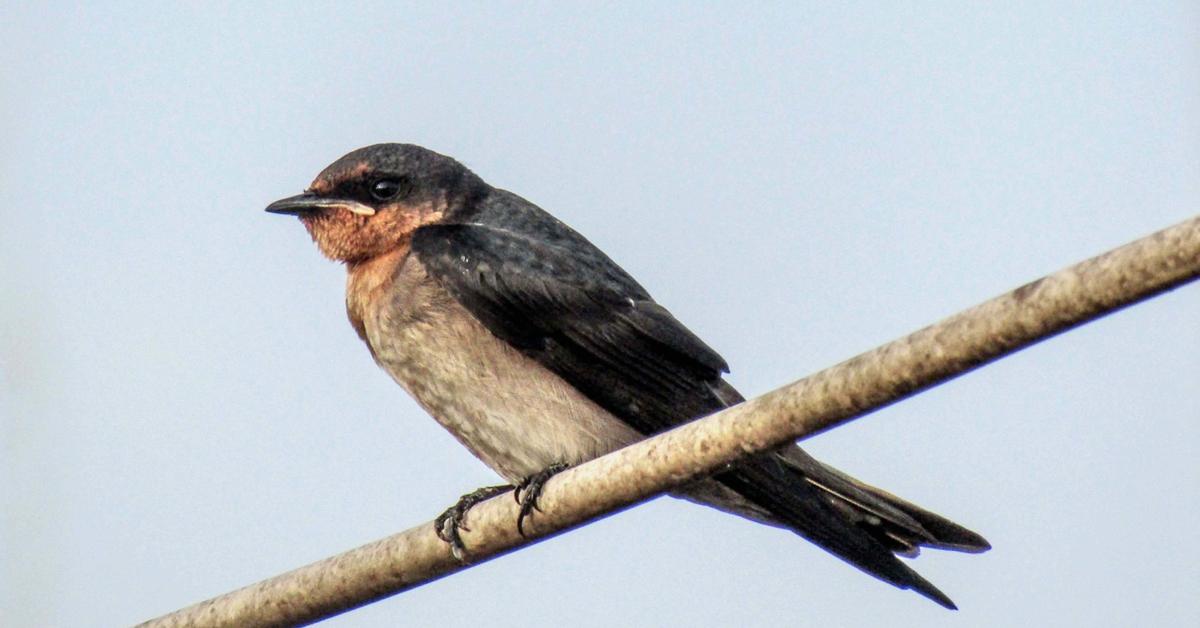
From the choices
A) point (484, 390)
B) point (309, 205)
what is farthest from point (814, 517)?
point (309, 205)

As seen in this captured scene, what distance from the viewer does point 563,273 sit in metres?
5.55

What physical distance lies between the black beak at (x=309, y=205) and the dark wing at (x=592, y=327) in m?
0.38

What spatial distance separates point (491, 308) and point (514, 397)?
30cm

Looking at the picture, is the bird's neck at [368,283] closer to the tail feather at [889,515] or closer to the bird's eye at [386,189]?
the bird's eye at [386,189]

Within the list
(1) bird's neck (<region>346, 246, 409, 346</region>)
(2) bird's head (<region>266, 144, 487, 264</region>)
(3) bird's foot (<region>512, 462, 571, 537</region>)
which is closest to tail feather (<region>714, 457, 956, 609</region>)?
(3) bird's foot (<region>512, 462, 571, 537</region>)

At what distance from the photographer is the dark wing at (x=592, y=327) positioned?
5.13m

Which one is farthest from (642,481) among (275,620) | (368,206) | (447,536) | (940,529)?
(368,206)

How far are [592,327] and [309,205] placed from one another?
1265mm

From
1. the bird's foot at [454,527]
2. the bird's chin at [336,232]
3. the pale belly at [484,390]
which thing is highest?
the bird's chin at [336,232]

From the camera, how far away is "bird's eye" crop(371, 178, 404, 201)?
20.0ft

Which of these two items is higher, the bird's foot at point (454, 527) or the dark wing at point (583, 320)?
the dark wing at point (583, 320)

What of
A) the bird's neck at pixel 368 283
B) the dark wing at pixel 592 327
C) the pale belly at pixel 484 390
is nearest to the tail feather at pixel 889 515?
the dark wing at pixel 592 327

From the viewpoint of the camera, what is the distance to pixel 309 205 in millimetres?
6090

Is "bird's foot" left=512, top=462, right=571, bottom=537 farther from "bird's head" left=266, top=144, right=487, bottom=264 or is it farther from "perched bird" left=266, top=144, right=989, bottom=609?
"bird's head" left=266, top=144, right=487, bottom=264
